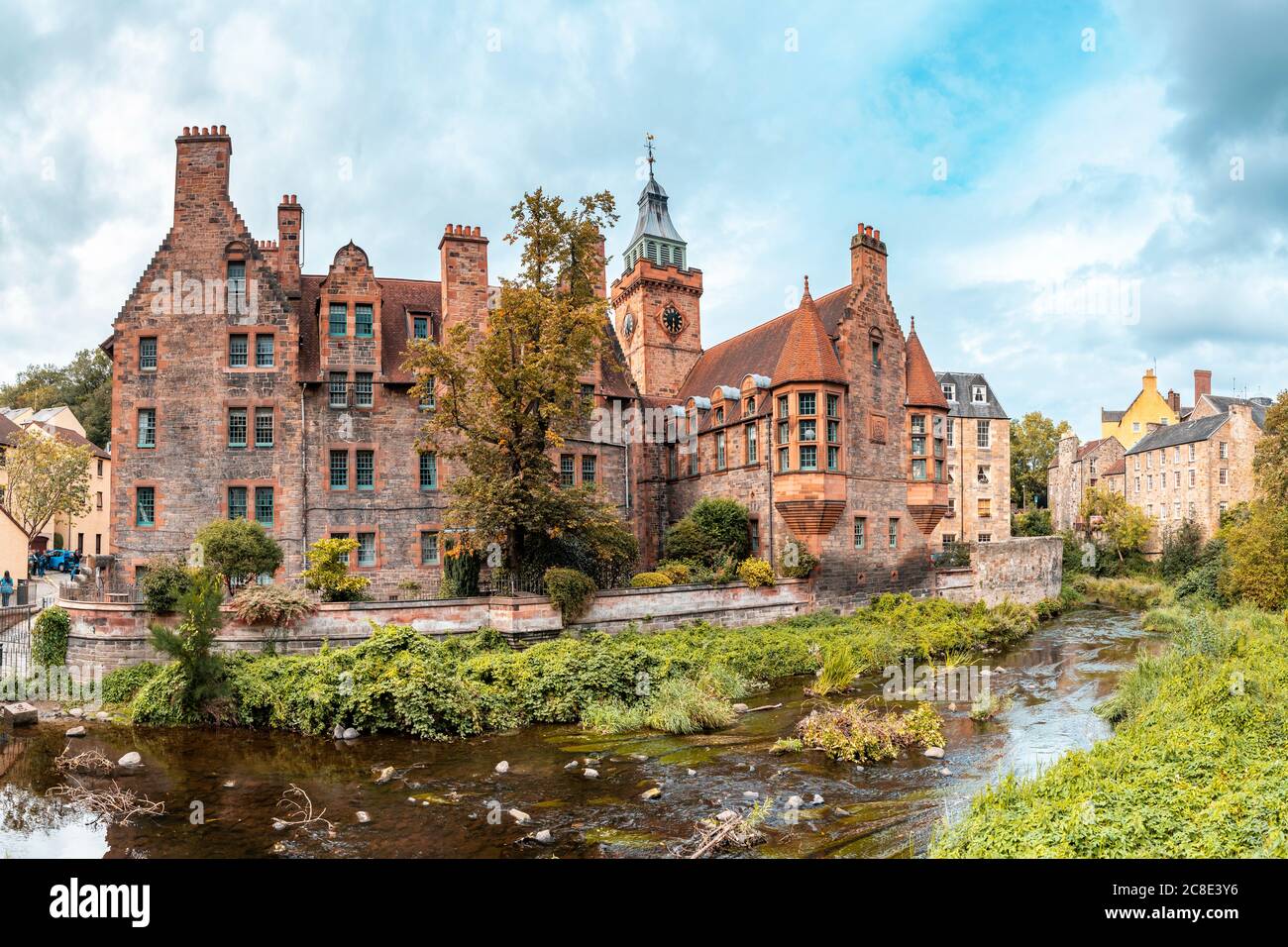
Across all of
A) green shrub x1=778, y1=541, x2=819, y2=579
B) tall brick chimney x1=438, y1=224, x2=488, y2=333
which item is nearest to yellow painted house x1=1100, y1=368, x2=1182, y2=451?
green shrub x1=778, y1=541, x2=819, y2=579

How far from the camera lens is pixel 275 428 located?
27.6m

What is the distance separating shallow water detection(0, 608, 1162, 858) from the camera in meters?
11.1

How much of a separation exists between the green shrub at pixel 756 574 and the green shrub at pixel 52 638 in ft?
66.8

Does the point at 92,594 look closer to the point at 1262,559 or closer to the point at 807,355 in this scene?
the point at 807,355

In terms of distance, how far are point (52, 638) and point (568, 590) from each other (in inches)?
542

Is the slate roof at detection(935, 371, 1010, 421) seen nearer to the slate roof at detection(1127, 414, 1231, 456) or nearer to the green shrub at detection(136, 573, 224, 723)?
the slate roof at detection(1127, 414, 1231, 456)

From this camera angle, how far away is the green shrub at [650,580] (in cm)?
2661

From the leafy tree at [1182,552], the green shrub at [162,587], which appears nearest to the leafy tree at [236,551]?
the green shrub at [162,587]

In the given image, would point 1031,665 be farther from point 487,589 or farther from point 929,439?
point 487,589

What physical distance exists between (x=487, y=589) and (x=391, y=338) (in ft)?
34.3

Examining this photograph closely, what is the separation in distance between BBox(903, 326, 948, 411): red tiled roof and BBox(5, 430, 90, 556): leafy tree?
131 ft
